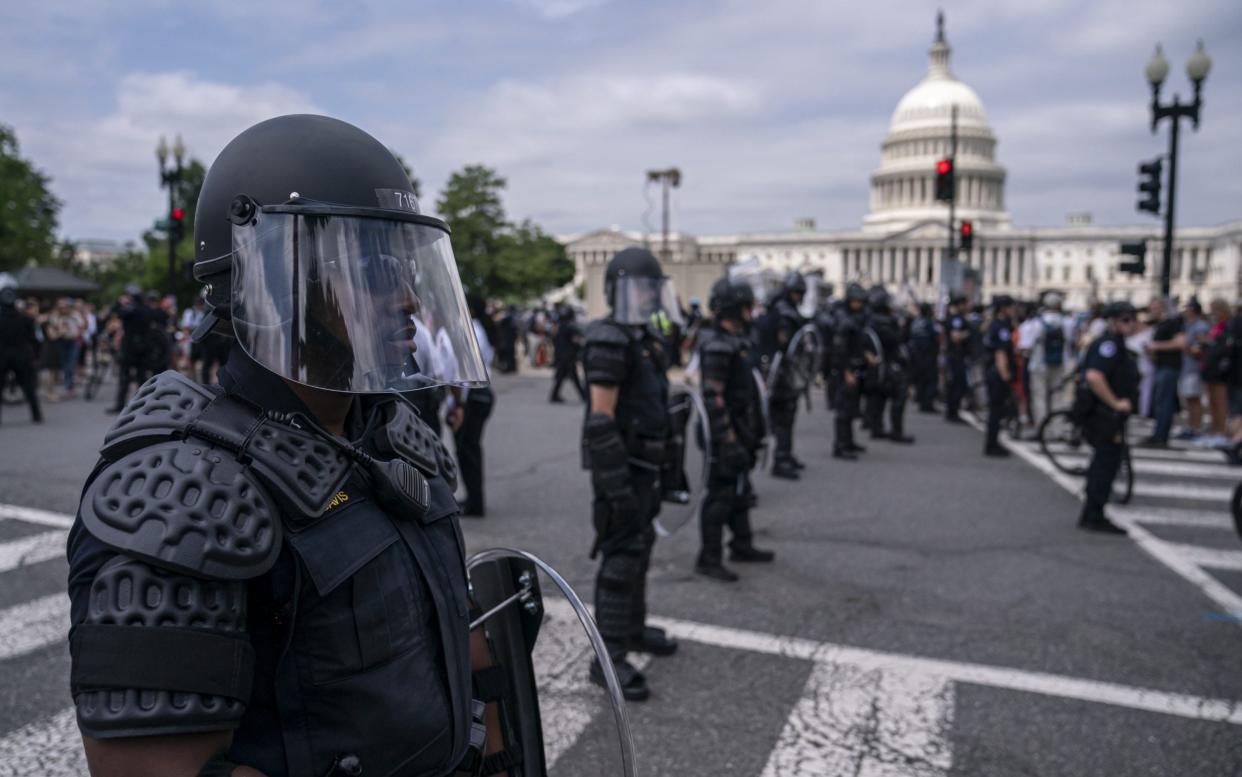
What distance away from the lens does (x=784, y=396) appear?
32.1 feet

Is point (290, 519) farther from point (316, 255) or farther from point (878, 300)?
point (878, 300)

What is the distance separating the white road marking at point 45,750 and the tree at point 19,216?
46945 mm

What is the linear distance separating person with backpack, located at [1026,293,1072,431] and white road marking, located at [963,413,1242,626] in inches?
129

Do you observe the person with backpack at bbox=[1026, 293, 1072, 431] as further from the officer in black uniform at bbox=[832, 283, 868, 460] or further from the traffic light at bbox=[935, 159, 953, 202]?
the traffic light at bbox=[935, 159, 953, 202]

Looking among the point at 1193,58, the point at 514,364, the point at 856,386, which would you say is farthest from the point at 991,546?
the point at 514,364

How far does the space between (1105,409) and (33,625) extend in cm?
751

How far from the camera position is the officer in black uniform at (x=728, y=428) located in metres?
5.83

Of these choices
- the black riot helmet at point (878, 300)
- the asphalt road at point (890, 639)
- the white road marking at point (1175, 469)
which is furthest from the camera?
the black riot helmet at point (878, 300)

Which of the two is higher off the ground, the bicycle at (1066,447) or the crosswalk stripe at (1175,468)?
the bicycle at (1066,447)

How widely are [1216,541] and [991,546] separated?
6.32 feet

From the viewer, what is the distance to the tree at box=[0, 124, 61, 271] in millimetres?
42500

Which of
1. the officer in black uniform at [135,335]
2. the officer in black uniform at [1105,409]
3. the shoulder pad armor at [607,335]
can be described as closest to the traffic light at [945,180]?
the officer in black uniform at [1105,409]

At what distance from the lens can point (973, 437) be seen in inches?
508

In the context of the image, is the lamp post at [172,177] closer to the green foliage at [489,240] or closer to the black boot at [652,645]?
the black boot at [652,645]
